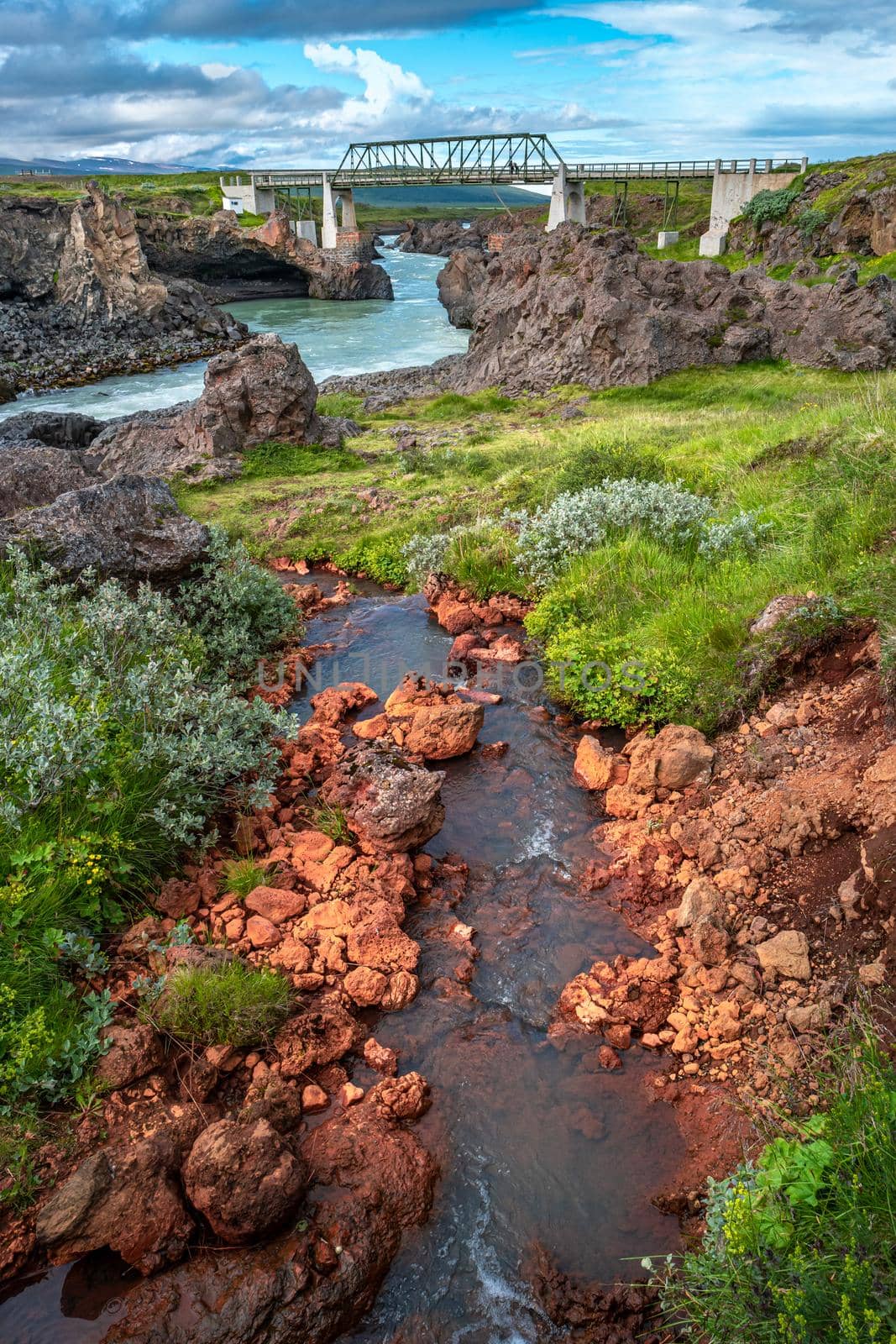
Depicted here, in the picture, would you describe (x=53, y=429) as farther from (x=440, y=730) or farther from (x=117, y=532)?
(x=440, y=730)

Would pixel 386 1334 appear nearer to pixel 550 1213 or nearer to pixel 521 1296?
pixel 521 1296

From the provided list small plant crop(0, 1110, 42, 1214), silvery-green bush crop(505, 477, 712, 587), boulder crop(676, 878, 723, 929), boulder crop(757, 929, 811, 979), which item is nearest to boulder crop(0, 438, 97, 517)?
silvery-green bush crop(505, 477, 712, 587)

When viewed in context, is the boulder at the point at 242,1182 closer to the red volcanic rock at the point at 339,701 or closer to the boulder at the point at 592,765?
the boulder at the point at 592,765

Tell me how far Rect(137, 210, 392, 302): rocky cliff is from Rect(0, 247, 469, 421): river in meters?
1.65

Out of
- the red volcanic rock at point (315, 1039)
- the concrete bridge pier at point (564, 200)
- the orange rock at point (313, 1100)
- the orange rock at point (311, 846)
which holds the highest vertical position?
the concrete bridge pier at point (564, 200)

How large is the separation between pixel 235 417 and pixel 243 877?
591 inches

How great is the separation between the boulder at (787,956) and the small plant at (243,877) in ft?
11.5

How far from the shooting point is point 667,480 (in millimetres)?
12602

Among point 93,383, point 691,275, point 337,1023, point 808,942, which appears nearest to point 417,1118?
point 337,1023

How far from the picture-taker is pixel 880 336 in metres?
21.9

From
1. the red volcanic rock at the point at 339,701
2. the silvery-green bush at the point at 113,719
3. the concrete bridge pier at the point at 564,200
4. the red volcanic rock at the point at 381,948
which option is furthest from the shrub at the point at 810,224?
the red volcanic rock at the point at 381,948

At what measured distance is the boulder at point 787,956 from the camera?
17.5ft

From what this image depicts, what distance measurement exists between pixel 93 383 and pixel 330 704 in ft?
128

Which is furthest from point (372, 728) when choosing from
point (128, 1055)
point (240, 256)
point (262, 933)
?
point (240, 256)
